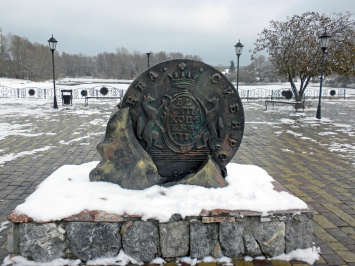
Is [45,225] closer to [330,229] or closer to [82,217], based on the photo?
[82,217]

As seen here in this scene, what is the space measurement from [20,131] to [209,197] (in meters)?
8.72

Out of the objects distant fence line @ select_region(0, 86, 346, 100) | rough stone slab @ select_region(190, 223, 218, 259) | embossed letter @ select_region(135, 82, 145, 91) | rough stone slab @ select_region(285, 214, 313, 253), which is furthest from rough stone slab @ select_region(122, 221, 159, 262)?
distant fence line @ select_region(0, 86, 346, 100)

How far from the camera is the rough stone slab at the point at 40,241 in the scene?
9.27ft

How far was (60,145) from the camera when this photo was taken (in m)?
7.83

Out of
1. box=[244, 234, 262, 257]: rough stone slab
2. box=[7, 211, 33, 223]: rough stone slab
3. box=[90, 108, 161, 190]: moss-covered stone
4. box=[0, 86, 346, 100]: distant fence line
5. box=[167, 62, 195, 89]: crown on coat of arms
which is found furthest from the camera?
box=[0, 86, 346, 100]: distant fence line

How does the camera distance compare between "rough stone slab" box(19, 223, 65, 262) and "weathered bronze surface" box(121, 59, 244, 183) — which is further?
"weathered bronze surface" box(121, 59, 244, 183)

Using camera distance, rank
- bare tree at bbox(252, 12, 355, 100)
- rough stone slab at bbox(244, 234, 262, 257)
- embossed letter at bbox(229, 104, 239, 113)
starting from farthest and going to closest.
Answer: bare tree at bbox(252, 12, 355, 100) → embossed letter at bbox(229, 104, 239, 113) → rough stone slab at bbox(244, 234, 262, 257)

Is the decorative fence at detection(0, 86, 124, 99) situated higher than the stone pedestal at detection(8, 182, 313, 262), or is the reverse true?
the decorative fence at detection(0, 86, 124, 99)

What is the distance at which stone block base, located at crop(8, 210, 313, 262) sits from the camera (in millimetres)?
2852

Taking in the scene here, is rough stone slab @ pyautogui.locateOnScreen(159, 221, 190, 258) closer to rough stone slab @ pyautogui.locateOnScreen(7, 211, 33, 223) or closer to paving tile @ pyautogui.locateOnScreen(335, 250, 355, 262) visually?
rough stone slab @ pyautogui.locateOnScreen(7, 211, 33, 223)

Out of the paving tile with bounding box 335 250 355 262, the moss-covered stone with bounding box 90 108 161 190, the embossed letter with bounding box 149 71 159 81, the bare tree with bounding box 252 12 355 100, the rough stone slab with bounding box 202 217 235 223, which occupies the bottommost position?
the paving tile with bounding box 335 250 355 262

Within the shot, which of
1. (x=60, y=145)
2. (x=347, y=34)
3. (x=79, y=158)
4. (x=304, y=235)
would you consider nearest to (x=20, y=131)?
(x=60, y=145)

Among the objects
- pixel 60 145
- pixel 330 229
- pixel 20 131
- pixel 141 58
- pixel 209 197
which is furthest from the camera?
pixel 141 58

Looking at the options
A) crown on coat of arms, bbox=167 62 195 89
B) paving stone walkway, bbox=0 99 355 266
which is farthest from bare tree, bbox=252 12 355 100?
crown on coat of arms, bbox=167 62 195 89
